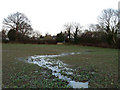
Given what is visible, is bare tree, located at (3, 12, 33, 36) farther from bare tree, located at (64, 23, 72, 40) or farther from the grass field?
the grass field

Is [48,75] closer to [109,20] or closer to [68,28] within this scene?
[109,20]

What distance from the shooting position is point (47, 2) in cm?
1361

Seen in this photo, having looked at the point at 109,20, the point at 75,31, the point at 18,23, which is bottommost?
the point at 75,31

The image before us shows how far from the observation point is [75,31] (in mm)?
44344

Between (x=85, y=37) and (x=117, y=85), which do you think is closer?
(x=117, y=85)

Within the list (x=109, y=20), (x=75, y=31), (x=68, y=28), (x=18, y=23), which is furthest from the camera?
(x=68, y=28)

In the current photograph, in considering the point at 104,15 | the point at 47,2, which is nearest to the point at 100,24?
the point at 104,15

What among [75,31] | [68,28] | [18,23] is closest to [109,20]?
[75,31]

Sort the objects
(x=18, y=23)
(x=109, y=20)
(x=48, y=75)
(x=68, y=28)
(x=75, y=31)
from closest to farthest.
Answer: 1. (x=48, y=75)
2. (x=109, y=20)
3. (x=18, y=23)
4. (x=75, y=31)
5. (x=68, y=28)

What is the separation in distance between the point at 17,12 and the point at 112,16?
35104 mm

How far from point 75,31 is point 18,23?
24083 mm

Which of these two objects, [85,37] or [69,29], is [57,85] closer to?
[85,37]

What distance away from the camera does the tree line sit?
28134mm

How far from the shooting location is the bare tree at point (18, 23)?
4038 centimetres
